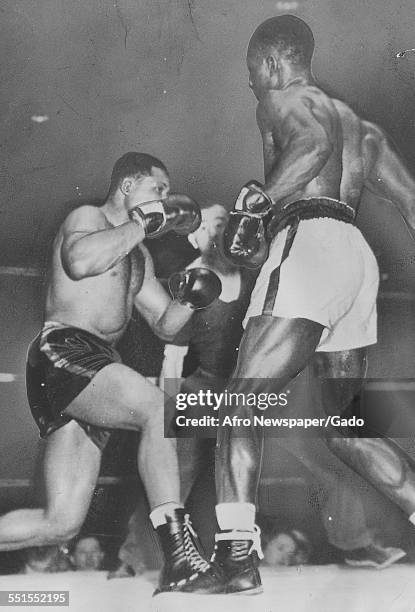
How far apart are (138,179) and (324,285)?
30.4 inches

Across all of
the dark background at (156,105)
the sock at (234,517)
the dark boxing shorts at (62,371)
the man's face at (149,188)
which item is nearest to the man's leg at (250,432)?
the sock at (234,517)

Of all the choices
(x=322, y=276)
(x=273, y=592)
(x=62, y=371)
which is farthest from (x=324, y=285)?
(x=273, y=592)

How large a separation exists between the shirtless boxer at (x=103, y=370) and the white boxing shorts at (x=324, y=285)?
208 mm

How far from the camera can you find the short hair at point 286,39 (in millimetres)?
2855

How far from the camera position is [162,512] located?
2.68 metres

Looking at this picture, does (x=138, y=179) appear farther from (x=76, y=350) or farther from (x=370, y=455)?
(x=370, y=455)

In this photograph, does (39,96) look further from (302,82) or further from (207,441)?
(207,441)

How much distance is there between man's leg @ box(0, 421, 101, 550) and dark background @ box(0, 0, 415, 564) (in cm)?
28

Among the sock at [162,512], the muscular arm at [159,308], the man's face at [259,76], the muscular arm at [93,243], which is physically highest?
Answer: the man's face at [259,76]

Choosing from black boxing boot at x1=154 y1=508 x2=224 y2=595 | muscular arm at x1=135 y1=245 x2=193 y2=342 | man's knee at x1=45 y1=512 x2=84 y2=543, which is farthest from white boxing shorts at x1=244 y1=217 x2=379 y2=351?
man's knee at x1=45 y1=512 x2=84 y2=543

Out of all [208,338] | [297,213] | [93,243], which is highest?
[297,213]

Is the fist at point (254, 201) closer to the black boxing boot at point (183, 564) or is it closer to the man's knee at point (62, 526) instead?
the black boxing boot at point (183, 564)

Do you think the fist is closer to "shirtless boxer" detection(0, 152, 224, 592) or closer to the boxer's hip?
"shirtless boxer" detection(0, 152, 224, 592)

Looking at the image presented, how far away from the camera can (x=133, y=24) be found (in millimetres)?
2881
